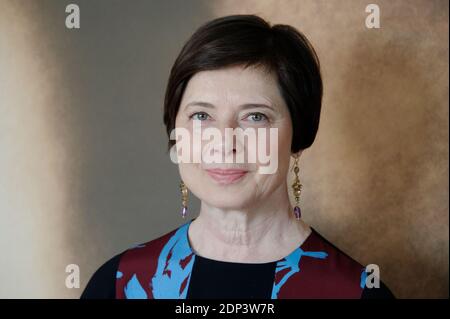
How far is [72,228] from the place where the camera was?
1.79 meters

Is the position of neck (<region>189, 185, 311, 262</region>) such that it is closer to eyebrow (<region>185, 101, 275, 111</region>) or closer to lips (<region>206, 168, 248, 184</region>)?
lips (<region>206, 168, 248, 184</region>)

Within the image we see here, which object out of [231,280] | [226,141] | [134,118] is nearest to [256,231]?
[231,280]

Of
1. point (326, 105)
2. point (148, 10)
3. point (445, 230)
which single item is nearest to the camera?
point (148, 10)

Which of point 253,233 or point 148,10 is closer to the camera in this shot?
point 253,233

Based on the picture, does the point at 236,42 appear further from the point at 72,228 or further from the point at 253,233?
the point at 72,228

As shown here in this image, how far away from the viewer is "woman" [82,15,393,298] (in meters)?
1.37

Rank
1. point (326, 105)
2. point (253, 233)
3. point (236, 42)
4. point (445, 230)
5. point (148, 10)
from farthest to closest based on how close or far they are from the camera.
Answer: point (445, 230) < point (326, 105) < point (148, 10) < point (253, 233) < point (236, 42)

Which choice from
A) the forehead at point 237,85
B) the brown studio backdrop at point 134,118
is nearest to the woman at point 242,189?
the forehead at point 237,85

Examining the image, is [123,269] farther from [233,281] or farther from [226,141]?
[226,141]

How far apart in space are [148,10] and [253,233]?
752 millimetres

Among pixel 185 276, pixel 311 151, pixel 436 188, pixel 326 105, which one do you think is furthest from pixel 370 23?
pixel 185 276

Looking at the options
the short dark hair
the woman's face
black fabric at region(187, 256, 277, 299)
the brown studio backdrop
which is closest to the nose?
the woman's face

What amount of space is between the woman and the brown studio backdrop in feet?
0.80

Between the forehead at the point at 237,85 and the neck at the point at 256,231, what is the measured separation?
0.28 m
